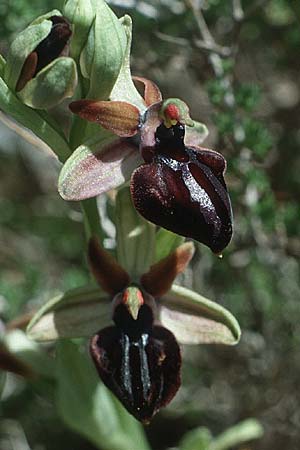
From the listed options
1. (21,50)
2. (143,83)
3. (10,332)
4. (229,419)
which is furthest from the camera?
(229,419)

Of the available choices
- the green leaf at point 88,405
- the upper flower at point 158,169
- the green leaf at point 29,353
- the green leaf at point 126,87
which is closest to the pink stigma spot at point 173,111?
the upper flower at point 158,169

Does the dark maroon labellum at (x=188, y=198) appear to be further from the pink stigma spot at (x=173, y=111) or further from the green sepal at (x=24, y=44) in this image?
the green sepal at (x=24, y=44)

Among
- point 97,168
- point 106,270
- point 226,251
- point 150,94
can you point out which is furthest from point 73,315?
point 226,251

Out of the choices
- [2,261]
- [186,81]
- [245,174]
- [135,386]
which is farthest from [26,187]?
[135,386]

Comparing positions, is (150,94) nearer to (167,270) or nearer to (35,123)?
(35,123)

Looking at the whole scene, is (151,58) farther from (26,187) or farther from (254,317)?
(26,187)

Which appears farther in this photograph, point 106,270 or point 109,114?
point 106,270

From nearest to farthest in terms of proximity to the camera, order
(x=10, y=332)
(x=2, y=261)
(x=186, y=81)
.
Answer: (x=10, y=332) < (x=2, y=261) < (x=186, y=81)
